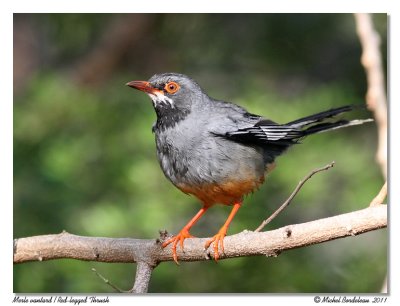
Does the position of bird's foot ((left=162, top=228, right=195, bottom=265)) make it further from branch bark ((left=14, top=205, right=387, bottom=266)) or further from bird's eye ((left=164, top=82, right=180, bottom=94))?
bird's eye ((left=164, top=82, right=180, bottom=94))

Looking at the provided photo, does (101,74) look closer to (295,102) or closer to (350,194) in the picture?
(295,102)

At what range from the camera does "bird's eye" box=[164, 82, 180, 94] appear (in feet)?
15.6

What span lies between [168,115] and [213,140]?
1.21 feet

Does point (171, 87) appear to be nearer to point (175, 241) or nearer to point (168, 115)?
point (168, 115)

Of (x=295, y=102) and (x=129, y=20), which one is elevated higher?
(x=129, y=20)

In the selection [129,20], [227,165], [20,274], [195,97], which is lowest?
[20,274]

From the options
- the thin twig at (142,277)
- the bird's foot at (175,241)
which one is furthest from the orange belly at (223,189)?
the thin twig at (142,277)

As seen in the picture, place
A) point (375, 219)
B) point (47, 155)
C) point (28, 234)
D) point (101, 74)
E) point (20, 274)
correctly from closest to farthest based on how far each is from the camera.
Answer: point (375, 219)
point (20, 274)
point (28, 234)
point (47, 155)
point (101, 74)

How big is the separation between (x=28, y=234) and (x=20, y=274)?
0.48 meters

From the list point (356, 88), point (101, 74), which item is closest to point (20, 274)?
point (101, 74)

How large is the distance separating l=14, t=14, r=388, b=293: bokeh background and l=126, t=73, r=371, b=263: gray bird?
1.52m

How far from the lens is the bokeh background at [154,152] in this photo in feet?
20.6

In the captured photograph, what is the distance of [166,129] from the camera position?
4.69 m
